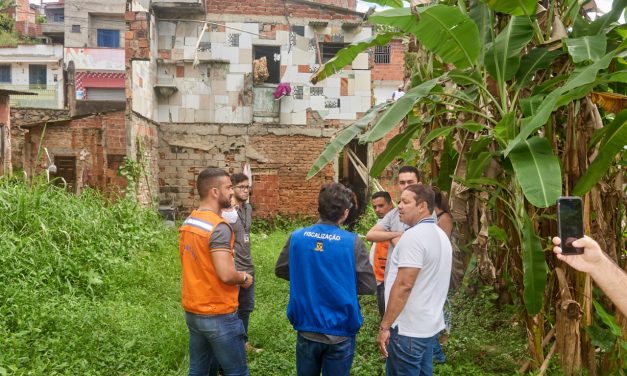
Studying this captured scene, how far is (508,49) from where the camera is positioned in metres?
4.43

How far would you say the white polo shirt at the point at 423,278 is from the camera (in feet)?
12.6

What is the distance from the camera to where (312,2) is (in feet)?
49.2

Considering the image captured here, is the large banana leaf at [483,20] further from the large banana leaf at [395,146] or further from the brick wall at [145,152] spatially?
the brick wall at [145,152]

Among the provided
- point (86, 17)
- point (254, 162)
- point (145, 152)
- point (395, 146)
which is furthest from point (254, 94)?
point (86, 17)

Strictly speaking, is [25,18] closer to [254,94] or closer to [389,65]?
[389,65]

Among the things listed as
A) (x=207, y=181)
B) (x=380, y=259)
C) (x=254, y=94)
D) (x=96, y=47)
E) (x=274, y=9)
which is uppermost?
(x=96, y=47)

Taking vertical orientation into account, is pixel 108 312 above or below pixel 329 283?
below

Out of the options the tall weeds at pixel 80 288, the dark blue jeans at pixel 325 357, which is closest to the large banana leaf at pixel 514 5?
the dark blue jeans at pixel 325 357

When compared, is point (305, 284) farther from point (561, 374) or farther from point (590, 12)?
point (590, 12)

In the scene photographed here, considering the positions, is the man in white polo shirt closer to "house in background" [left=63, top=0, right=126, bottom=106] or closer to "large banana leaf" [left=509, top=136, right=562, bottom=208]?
"large banana leaf" [left=509, top=136, right=562, bottom=208]

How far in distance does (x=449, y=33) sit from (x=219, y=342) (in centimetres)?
264

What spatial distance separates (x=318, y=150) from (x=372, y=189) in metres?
1.68

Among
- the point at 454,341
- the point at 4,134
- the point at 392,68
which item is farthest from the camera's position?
the point at 392,68

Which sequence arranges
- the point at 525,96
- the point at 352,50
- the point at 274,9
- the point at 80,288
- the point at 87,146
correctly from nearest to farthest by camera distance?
the point at 525,96, the point at 352,50, the point at 80,288, the point at 87,146, the point at 274,9
